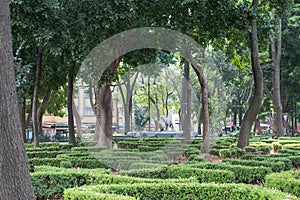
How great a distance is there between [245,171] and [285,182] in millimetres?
2472

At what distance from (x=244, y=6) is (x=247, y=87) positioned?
84.1ft

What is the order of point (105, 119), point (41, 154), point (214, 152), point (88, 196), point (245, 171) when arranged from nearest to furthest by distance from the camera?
point (88, 196)
point (245, 171)
point (41, 154)
point (214, 152)
point (105, 119)

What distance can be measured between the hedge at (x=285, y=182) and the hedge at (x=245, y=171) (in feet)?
5.69

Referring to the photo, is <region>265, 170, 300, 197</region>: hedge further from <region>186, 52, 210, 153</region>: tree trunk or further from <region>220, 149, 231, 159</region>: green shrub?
<region>186, 52, 210, 153</region>: tree trunk

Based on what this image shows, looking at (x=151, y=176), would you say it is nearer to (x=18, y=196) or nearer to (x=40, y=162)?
(x=40, y=162)

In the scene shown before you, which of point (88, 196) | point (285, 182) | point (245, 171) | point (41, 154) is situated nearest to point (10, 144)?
point (88, 196)

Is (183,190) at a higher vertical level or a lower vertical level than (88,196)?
lower

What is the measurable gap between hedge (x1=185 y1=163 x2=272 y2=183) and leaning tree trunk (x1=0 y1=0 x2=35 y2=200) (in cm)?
602

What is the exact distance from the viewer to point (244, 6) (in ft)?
54.3

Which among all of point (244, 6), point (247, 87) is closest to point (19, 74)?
point (244, 6)

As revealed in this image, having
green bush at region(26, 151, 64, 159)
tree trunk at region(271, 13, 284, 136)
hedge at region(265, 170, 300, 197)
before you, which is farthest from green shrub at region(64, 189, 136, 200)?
tree trunk at region(271, 13, 284, 136)

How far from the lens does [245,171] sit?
36.3 feet

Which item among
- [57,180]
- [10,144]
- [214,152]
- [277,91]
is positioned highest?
[277,91]

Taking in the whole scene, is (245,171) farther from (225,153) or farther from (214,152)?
(214,152)
